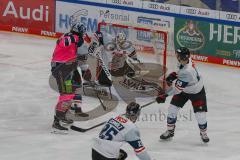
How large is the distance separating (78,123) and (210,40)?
598 centimetres

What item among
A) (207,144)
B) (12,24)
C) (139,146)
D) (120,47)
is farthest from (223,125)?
(12,24)

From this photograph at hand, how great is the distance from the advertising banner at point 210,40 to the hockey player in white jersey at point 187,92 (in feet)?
19.5

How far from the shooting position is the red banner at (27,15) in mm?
20375

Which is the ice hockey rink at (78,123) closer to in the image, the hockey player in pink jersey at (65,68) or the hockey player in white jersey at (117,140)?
the hockey player in pink jersey at (65,68)

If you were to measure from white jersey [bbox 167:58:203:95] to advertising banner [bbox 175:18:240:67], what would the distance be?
6.08 meters

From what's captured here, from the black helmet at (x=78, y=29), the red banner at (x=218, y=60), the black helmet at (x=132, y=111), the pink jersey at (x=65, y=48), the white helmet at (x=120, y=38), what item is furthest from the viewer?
the red banner at (x=218, y=60)

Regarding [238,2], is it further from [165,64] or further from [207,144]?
[207,144]

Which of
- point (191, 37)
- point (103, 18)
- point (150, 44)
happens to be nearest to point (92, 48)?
point (150, 44)

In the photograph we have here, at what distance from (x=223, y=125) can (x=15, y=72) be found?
568cm

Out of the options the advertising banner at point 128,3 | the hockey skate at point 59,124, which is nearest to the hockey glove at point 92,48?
the hockey skate at point 59,124

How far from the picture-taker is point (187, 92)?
11758 millimetres

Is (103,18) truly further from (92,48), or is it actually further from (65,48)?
(65,48)

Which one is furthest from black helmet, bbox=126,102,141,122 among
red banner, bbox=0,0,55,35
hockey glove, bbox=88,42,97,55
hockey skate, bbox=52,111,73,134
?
red banner, bbox=0,0,55,35

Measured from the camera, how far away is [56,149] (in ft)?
38.1
